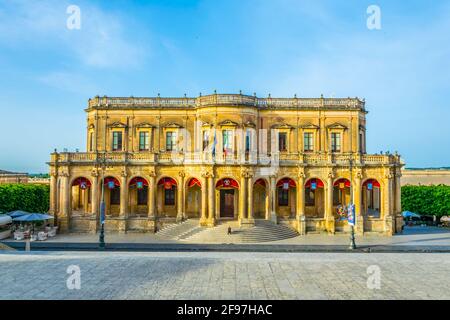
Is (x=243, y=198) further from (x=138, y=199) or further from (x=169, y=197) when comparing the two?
(x=138, y=199)

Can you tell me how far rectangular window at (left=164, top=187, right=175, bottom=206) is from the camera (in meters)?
45.6

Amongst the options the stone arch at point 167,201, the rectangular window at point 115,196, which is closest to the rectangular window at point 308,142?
the stone arch at point 167,201

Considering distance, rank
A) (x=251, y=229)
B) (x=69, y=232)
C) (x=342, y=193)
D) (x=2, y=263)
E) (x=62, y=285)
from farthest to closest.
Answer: (x=342, y=193), (x=69, y=232), (x=251, y=229), (x=2, y=263), (x=62, y=285)

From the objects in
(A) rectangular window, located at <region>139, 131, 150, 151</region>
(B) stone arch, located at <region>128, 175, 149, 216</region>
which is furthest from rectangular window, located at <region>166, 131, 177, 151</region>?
(B) stone arch, located at <region>128, 175, 149, 216</region>

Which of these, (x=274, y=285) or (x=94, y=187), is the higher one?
(x=94, y=187)

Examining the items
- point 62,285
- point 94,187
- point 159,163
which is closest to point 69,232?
point 94,187

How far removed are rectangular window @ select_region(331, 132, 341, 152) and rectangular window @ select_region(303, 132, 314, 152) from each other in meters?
2.32

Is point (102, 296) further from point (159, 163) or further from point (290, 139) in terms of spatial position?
point (290, 139)

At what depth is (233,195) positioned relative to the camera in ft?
146

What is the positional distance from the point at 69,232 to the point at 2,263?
17494mm

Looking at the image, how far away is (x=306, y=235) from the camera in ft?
133

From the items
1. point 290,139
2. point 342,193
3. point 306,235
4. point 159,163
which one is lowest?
point 306,235

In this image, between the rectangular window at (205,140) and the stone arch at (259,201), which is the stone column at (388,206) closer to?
the stone arch at (259,201)

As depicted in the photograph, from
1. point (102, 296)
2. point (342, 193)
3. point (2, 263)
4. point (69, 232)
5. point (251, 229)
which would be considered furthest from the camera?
point (342, 193)
